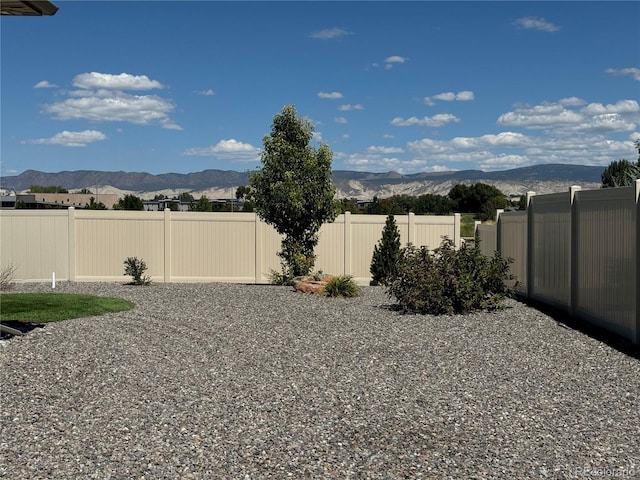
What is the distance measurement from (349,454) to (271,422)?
1.04 meters

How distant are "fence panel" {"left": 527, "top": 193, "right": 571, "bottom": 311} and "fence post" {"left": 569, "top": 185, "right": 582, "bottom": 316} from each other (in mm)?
146

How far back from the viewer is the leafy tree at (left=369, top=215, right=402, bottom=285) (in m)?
19.0

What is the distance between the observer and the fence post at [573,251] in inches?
472

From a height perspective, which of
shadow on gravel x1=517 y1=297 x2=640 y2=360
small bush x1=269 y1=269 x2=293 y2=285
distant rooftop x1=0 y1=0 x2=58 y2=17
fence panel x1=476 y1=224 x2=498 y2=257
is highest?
distant rooftop x1=0 y1=0 x2=58 y2=17

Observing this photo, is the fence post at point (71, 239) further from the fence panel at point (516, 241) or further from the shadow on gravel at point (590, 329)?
the shadow on gravel at point (590, 329)

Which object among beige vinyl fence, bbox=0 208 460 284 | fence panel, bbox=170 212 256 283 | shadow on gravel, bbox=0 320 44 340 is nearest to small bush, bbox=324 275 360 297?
beige vinyl fence, bbox=0 208 460 284

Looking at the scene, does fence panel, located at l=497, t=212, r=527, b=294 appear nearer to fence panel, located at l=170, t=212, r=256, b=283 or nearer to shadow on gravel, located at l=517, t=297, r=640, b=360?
shadow on gravel, located at l=517, t=297, r=640, b=360

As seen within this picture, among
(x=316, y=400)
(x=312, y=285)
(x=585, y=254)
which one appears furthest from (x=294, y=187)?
(x=316, y=400)

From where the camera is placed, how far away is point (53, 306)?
13.4 m

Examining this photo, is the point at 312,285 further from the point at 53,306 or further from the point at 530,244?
the point at 53,306

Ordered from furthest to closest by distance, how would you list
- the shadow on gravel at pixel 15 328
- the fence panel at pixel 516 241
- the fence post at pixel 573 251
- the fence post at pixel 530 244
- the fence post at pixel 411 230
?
the fence post at pixel 411 230, the fence panel at pixel 516 241, the fence post at pixel 530 244, the fence post at pixel 573 251, the shadow on gravel at pixel 15 328

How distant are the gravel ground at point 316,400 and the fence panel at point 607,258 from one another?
2.06 ft

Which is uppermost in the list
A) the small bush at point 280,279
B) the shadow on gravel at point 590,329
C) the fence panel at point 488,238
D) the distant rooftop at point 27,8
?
the distant rooftop at point 27,8

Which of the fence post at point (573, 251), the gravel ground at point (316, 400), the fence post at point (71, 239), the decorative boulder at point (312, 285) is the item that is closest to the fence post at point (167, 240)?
the fence post at point (71, 239)
